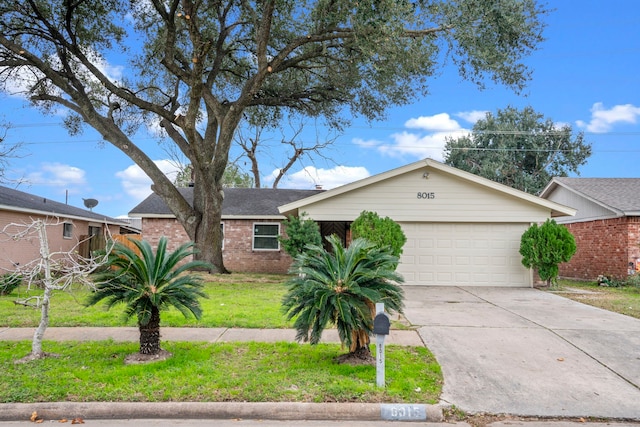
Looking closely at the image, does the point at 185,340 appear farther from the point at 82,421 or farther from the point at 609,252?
the point at 609,252

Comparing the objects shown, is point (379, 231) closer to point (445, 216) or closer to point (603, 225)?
point (445, 216)

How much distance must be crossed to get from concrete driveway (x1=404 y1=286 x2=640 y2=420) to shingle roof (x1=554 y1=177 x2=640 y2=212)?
8600 mm

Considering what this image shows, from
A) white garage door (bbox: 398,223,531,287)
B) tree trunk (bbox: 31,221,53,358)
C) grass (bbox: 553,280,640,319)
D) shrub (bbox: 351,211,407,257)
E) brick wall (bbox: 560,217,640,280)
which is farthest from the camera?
brick wall (bbox: 560,217,640,280)

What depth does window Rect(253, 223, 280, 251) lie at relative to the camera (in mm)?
19812

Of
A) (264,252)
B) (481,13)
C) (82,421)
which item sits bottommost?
(82,421)

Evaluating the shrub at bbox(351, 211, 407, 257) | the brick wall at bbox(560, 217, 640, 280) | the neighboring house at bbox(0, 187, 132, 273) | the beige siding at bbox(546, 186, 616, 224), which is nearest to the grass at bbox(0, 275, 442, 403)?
the shrub at bbox(351, 211, 407, 257)

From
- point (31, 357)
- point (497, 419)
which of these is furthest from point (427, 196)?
point (31, 357)

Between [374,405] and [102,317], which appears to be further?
Result: [102,317]

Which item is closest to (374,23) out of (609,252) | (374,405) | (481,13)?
(481,13)

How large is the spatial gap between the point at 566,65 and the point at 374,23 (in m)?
11.2

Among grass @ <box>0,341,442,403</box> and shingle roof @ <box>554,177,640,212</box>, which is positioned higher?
shingle roof @ <box>554,177,640,212</box>

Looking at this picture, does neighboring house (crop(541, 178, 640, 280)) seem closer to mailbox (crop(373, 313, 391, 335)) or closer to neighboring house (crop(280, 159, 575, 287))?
neighboring house (crop(280, 159, 575, 287))

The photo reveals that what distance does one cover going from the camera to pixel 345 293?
17.3 feet

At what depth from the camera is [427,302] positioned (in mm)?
10719
